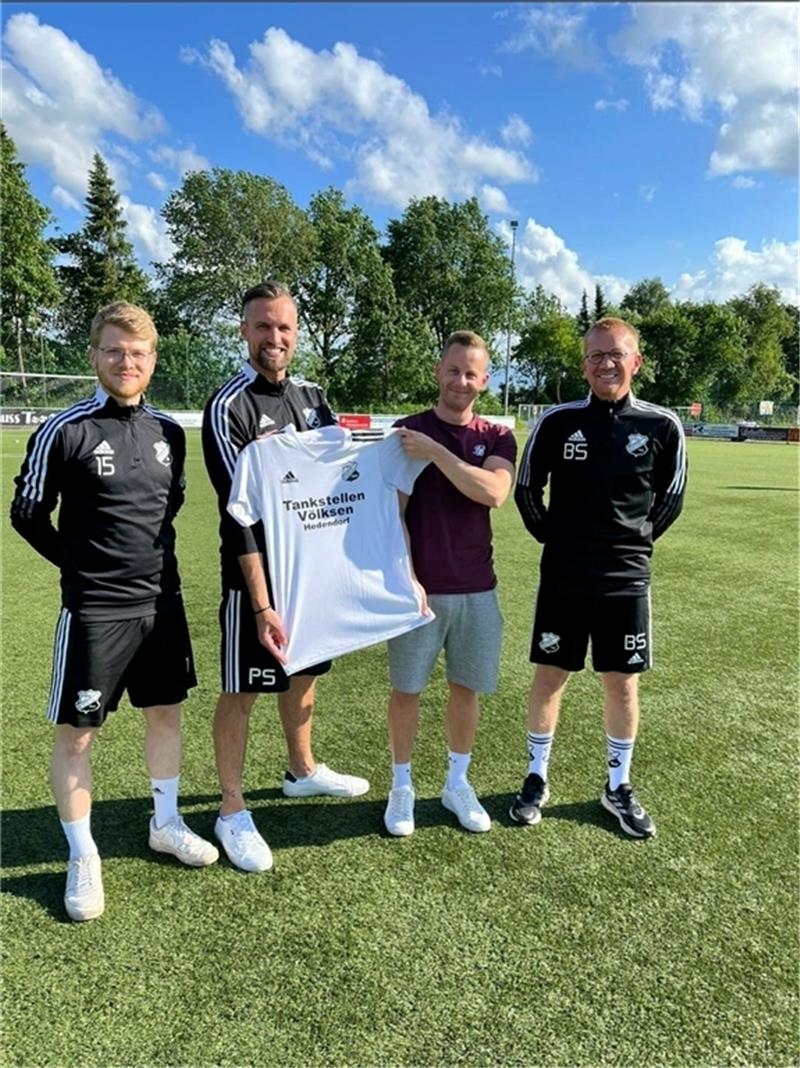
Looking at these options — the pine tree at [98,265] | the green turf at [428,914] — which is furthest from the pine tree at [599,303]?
the green turf at [428,914]

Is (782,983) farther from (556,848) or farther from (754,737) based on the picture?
(754,737)

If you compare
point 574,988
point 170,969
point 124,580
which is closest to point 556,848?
point 574,988

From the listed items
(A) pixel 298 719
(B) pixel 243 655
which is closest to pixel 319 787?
(A) pixel 298 719

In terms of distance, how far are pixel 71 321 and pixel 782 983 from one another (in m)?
53.8

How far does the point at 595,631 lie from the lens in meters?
3.05

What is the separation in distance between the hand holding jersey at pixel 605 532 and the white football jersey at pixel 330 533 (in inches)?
25.4

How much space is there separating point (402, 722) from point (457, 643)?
410 millimetres

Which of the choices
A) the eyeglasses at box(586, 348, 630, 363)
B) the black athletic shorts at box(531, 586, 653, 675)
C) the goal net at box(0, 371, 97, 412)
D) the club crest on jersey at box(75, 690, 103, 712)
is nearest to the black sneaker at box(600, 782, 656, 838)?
the black athletic shorts at box(531, 586, 653, 675)

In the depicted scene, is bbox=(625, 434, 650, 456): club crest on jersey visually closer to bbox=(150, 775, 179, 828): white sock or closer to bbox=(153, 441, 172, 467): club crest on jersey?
bbox=(153, 441, 172, 467): club crest on jersey

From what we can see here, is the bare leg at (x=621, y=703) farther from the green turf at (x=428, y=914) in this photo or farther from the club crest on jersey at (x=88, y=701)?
the club crest on jersey at (x=88, y=701)

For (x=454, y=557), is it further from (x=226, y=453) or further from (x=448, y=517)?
(x=226, y=453)

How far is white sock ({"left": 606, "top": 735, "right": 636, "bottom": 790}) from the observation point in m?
3.12

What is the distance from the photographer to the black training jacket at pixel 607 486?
294cm

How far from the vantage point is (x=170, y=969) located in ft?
7.19
